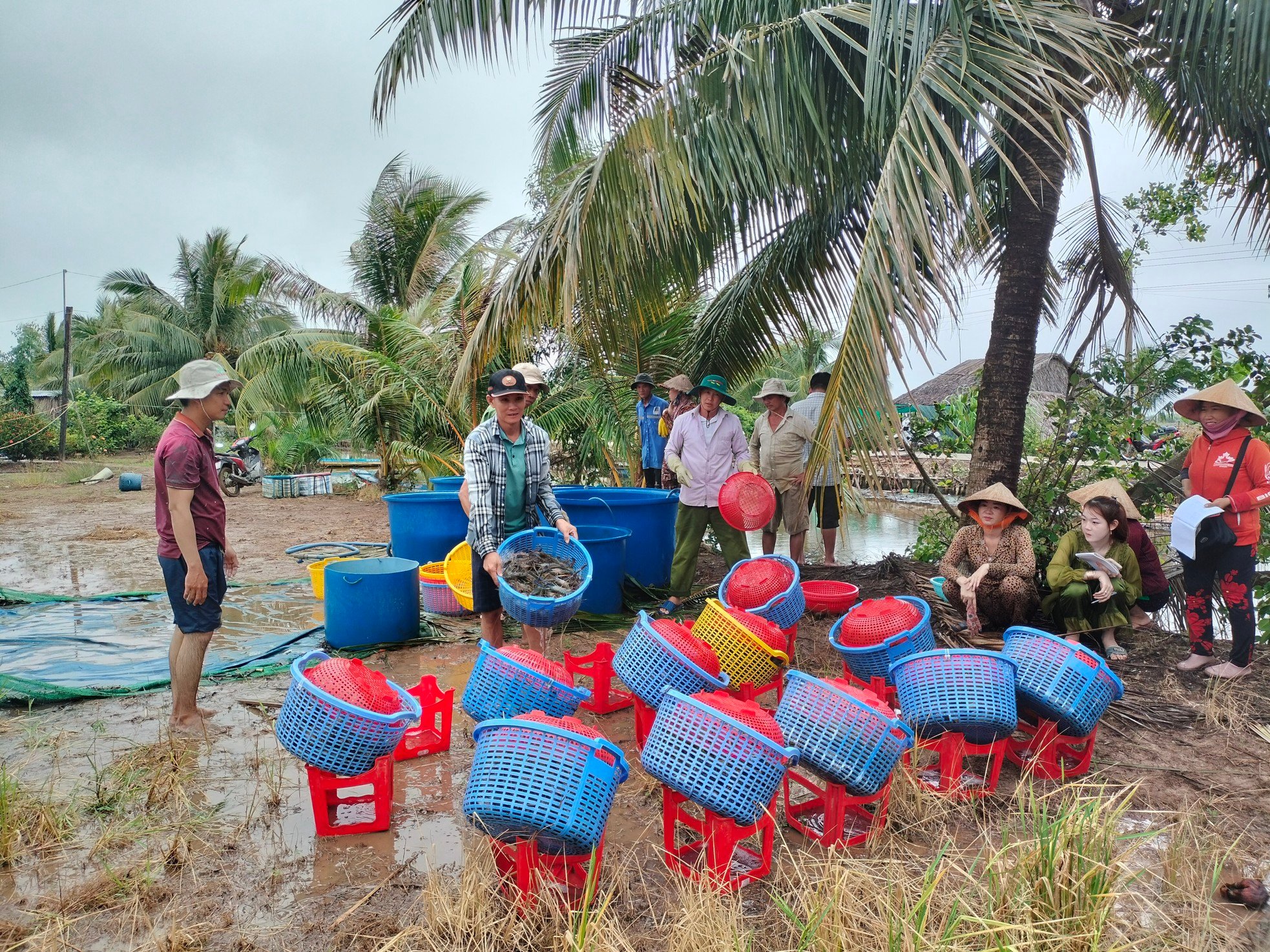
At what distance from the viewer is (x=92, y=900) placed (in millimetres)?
2619

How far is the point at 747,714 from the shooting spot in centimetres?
272

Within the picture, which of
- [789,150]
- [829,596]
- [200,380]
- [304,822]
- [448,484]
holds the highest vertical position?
[789,150]

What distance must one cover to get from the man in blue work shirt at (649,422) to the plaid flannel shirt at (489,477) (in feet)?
14.1

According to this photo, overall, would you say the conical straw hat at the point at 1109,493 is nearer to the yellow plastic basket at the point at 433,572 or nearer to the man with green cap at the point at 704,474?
the man with green cap at the point at 704,474

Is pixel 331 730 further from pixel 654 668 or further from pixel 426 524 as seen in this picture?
pixel 426 524

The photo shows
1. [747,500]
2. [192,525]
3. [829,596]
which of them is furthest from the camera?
[829,596]

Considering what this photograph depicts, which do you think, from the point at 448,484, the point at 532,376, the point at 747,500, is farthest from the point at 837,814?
the point at 448,484

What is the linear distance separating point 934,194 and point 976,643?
2.53m

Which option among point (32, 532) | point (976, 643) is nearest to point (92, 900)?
point (976, 643)

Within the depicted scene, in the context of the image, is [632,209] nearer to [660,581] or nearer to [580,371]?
[660,581]

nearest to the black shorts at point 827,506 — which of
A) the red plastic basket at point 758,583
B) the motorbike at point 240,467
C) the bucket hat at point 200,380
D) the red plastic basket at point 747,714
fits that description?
the red plastic basket at point 758,583

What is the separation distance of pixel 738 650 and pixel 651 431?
528 centimetres

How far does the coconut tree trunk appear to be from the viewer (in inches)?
230

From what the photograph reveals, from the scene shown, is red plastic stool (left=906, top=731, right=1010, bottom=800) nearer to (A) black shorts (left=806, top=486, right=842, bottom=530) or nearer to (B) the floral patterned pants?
(B) the floral patterned pants
